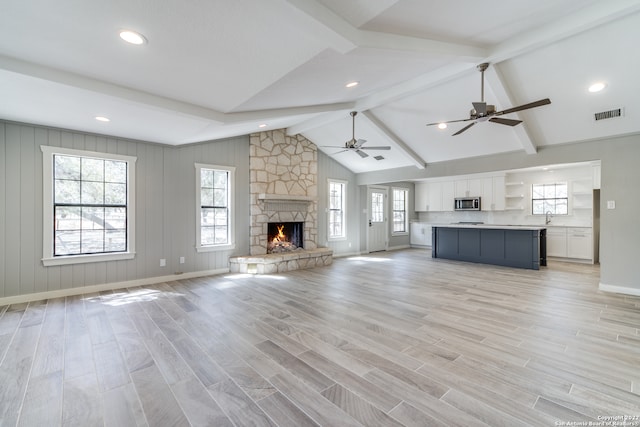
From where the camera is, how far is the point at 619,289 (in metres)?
4.62

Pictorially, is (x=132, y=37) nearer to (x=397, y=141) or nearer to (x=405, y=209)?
(x=397, y=141)

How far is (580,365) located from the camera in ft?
7.88

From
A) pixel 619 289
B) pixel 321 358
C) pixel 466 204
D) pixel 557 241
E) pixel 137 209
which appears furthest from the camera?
pixel 466 204

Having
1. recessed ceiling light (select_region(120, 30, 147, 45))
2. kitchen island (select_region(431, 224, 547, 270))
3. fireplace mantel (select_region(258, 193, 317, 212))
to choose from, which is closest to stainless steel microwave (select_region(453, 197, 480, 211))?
kitchen island (select_region(431, 224, 547, 270))

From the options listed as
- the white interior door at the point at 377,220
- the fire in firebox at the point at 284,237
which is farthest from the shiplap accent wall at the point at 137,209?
the white interior door at the point at 377,220

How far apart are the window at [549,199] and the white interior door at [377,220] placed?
4.31 metres

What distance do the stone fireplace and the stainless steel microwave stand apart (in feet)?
16.1

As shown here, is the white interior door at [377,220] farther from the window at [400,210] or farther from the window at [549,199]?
the window at [549,199]

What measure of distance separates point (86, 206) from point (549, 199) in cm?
1085

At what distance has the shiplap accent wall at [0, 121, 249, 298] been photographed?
13.3 ft

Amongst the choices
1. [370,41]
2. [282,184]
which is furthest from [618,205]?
[282,184]

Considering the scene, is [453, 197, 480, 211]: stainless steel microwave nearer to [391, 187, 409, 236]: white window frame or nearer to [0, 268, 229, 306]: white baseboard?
[391, 187, 409, 236]: white window frame

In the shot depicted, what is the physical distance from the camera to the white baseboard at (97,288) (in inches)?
160

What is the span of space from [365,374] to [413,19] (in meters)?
3.39
